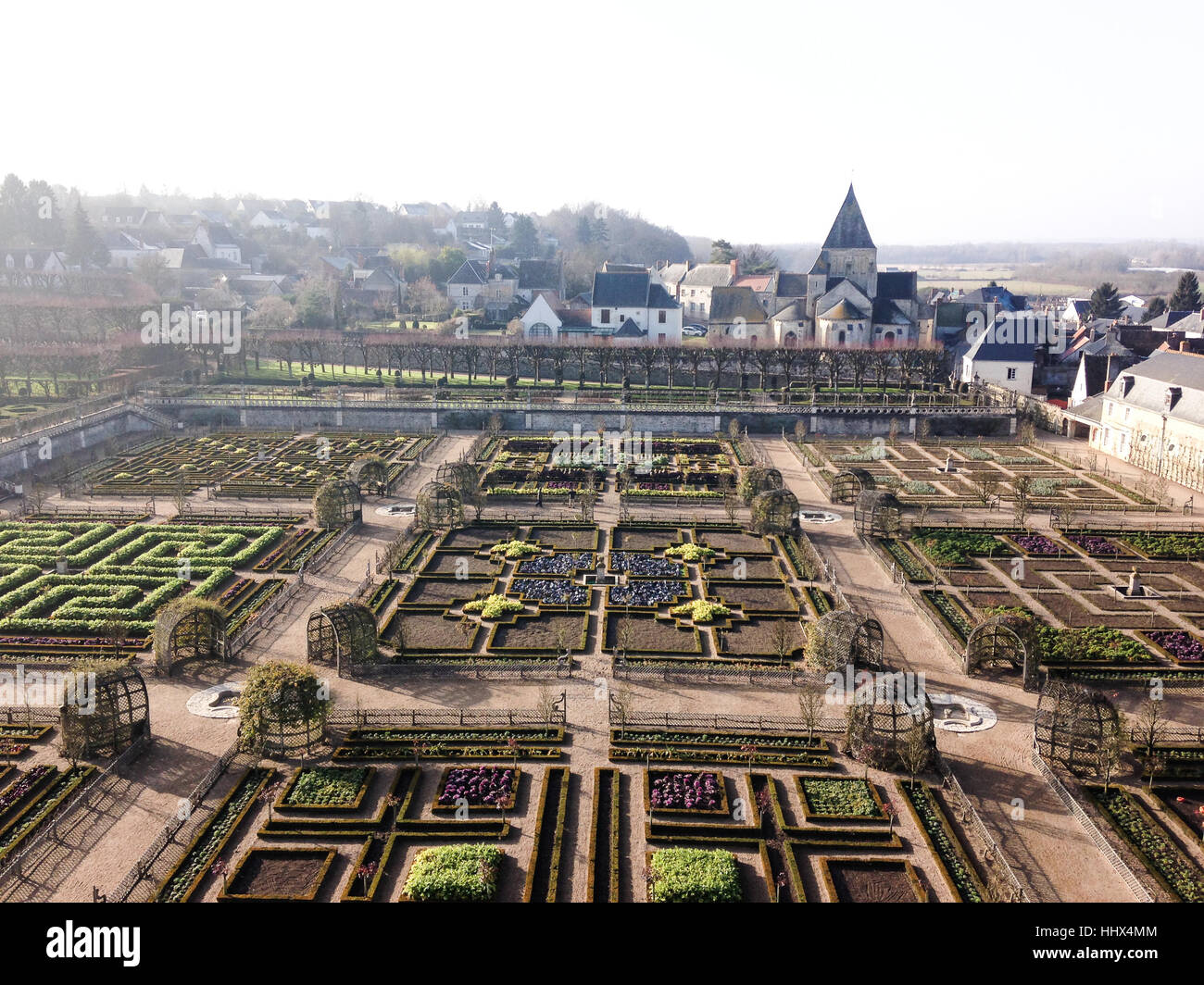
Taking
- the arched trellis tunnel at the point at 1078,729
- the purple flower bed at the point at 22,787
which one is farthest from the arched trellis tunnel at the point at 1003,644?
the purple flower bed at the point at 22,787

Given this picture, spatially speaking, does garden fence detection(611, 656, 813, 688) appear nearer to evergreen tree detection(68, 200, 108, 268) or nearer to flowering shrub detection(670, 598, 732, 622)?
flowering shrub detection(670, 598, 732, 622)

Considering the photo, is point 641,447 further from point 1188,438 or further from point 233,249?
point 233,249

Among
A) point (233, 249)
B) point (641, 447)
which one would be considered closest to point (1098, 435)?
point (641, 447)

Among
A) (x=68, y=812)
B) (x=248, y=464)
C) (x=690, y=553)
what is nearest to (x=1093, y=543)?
(x=690, y=553)

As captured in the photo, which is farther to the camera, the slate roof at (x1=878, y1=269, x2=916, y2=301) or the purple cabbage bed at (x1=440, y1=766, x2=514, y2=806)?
the slate roof at (x1=878, y1=269, x2=916, y2=301)

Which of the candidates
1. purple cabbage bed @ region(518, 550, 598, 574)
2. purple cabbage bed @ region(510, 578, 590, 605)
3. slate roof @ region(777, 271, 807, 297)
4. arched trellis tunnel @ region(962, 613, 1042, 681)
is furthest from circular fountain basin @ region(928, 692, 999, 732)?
slate roof @ region(777, 271, 807, 297)

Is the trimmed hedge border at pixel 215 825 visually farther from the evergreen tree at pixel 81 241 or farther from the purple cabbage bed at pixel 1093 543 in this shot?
the evergreen tree at pixel 81 241

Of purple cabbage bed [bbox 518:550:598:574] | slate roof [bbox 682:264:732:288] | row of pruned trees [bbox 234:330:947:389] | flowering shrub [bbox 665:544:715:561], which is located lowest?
purple cabbage bed [bbox 518:550:598:574]
